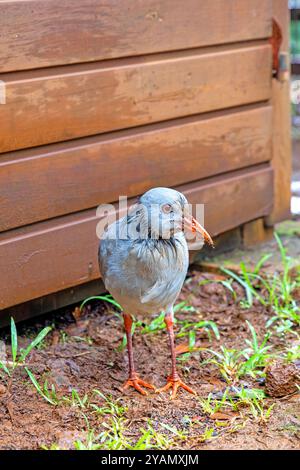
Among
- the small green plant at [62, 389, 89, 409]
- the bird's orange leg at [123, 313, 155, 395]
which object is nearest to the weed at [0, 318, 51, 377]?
the small green plant at [62, 389, 89, 409]

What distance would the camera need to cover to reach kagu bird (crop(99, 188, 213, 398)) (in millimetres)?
3637

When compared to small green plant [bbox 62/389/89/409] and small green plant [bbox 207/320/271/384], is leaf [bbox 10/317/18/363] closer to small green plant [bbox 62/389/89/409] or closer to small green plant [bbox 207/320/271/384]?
small green plant [bbox 62/389/89/409]

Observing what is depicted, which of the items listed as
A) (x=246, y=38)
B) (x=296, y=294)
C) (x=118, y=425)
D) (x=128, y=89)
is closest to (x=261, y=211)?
(x=296, y=294)

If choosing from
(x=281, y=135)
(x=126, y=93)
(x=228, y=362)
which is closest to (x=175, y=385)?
(x=228, y=362)

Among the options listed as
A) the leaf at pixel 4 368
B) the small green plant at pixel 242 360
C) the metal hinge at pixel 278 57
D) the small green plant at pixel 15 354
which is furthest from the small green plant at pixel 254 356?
the metal hinge at pixel 278 57

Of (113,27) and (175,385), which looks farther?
(113,27)

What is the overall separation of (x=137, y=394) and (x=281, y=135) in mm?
2602

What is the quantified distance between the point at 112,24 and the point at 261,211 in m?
1.89

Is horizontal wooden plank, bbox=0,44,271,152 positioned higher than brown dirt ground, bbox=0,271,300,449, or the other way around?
horizontal wooden plank, bbox=0,44,271,152

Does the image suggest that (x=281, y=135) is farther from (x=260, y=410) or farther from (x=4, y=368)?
(x=4, y=368)

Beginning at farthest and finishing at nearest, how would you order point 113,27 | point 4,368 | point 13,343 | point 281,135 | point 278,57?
point 281,135 < point 278,57 < point 113,27 < point 13,343 < point 4,368

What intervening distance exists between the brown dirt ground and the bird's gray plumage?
452mm

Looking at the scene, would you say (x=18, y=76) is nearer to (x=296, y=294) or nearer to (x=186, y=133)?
(x=186, y=133)

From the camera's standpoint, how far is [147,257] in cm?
369
